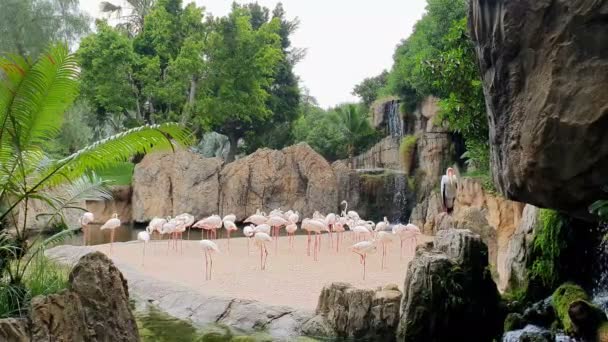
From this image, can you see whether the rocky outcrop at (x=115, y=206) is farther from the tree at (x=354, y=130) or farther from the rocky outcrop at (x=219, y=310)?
the rocky outcrop at (x=219, y=310)

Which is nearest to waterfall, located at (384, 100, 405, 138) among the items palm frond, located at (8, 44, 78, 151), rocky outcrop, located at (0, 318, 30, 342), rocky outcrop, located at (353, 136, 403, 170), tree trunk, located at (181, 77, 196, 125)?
rocky outcrop, located at (353, 136, 403, 170)

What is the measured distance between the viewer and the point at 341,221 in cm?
1288

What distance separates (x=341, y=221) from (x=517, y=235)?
20.0 ft

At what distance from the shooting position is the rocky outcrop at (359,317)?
6.28 meters

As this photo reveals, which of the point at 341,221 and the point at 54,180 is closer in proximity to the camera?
the point at 54,180

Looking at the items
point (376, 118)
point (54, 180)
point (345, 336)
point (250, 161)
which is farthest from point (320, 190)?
point (54, 180)

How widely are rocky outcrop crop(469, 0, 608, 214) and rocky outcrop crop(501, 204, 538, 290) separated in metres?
2.03

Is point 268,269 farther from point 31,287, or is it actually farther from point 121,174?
point 121,174

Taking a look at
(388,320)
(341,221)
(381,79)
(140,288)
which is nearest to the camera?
(388,320)

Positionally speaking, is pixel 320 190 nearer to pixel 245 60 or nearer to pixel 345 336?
pixel 245 60

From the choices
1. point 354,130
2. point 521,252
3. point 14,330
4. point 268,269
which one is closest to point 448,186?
point 268,269

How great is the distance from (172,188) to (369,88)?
1949 cm

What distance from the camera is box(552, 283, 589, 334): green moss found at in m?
5.34

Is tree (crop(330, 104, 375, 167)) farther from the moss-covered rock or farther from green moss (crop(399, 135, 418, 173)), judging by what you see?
the moss-covered rock
